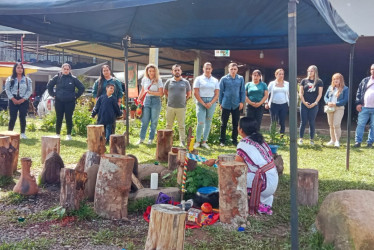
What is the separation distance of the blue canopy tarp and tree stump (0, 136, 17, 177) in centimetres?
165

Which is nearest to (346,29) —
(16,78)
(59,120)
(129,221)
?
(129,221)

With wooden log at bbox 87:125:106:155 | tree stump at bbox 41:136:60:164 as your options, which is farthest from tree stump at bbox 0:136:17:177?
wooden log at bbox 87:125:106:155

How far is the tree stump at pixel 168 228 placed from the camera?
2627mm

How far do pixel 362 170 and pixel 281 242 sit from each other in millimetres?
3619

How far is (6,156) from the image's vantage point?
16.0ft

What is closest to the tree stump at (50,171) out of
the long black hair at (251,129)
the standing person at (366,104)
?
the long black hair at (251,129)

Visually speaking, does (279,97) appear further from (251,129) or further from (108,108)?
(251,129)

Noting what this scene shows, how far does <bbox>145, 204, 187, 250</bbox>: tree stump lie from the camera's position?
8.62ft

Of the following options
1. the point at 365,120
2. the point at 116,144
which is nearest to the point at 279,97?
the point at 365,120

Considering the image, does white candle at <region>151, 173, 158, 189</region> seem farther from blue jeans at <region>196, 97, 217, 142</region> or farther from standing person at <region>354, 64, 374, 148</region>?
standing person at <region>354, 64, 374, 148</region>

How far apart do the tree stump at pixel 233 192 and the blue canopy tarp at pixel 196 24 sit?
200 centimetres

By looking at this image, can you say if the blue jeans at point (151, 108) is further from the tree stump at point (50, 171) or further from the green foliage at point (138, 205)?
the green foliage at point (138, 205)

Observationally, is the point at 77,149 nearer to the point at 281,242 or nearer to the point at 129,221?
the point at 129,221

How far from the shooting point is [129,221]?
12.3 ft
